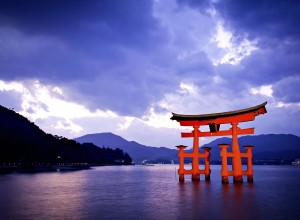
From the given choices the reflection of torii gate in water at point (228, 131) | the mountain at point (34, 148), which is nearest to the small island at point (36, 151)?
the mountain at point (34, 148)

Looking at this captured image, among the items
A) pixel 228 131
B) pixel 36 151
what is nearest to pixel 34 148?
pixel 36 151

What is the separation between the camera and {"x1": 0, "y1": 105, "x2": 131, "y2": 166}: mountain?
191ft

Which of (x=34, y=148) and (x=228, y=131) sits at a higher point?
(x=34, y=148)

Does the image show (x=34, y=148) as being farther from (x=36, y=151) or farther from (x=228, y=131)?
(x=228, y=131)

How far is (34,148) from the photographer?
6806 cm

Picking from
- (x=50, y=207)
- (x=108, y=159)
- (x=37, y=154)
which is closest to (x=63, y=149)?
(x=37, y=154)

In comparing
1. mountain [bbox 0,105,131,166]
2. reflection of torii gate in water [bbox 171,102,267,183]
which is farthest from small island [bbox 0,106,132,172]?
reflection of torii gate in water [bbox 171,102,267,183]

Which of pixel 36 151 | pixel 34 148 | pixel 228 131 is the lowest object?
pixel 228 131

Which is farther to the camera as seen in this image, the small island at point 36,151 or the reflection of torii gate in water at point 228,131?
the small island at point 36,151

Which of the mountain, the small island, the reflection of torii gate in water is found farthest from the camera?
the mountain

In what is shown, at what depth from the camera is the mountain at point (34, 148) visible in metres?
58.1

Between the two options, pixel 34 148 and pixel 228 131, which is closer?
pixel 228 131

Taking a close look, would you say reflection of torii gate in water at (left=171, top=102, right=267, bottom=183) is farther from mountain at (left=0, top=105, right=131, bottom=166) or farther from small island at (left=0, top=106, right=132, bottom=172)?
mountain at (left=0, top=105, right=131, bottom=166)

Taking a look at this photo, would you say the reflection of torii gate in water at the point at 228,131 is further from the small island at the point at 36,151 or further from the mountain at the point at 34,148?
the mountain at the point at 34,148
